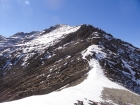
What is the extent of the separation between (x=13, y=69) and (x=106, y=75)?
82828 mm

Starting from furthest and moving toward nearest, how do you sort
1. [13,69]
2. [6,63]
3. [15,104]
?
[6,63], [13,69], [15,104]

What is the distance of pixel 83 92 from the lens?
23.1m

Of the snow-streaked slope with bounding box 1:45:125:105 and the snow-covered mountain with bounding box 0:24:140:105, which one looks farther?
the snow-covered mountain with bounding box 0:24:140:105

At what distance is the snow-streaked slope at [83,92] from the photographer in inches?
614

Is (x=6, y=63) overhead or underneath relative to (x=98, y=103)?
overhead

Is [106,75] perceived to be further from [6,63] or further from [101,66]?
[6,63]

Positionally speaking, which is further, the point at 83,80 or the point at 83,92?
the point at 83,80

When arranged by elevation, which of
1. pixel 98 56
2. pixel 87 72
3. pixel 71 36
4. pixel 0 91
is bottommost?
pixel 0 91

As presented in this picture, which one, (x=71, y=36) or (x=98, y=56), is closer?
(x=98, y=56)

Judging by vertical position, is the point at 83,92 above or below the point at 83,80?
below

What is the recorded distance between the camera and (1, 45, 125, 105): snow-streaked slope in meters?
15.6

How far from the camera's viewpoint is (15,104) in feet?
45.3

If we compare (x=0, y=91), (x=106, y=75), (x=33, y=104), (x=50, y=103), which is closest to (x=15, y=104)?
(x=33, y=104)

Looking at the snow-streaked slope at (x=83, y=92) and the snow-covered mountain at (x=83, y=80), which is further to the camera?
the snow-covered mountain at (x=83, y=80)
